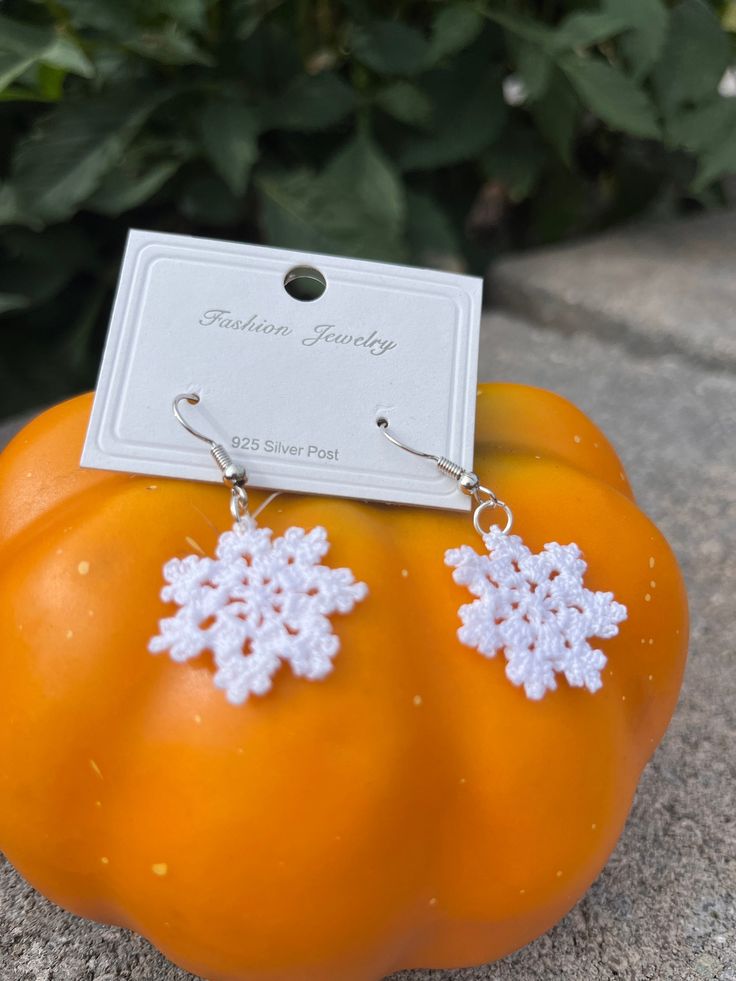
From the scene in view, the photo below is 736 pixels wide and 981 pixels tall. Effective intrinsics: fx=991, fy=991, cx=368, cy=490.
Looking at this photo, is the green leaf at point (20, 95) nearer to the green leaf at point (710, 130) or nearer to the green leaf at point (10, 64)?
the green leaf at point (10, 64)

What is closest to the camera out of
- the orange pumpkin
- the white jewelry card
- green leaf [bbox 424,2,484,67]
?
the orange pumpkin

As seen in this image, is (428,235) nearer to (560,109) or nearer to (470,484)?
(560,109)

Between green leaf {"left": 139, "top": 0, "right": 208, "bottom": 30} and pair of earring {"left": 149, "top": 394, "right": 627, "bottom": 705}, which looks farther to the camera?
green leaf {"left": 139, "top": 0, "right": 208, "bottom": 30}

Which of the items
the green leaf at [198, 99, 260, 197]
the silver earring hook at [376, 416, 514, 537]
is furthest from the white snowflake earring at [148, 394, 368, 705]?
the green leaf at [198, 99, 260, 197]

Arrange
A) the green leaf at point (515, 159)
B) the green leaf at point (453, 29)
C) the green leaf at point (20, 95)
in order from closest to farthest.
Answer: the green leaf at point (20, 95) → the green leaf at point (453, 29) → the green leaf at point (515, 159)

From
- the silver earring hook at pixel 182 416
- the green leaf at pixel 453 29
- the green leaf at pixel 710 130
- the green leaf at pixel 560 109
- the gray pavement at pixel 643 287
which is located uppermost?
the silver earring hook at pixel 182 416

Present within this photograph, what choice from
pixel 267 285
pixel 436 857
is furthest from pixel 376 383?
pixel 436 857

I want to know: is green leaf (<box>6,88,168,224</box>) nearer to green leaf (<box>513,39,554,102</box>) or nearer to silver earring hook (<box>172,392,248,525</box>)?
green leaf (<box>513,39,554,102</box>)

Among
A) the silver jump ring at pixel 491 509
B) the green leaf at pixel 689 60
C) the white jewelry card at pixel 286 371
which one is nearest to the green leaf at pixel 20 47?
the white jewelry card at pixel 286 371
